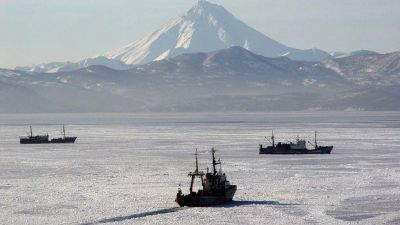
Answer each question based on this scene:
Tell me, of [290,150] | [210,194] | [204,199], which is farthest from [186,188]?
[290,150]

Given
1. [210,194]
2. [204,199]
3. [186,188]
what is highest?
[186,188]

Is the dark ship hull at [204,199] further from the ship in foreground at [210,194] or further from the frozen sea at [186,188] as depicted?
the frozen sea at [186,188]

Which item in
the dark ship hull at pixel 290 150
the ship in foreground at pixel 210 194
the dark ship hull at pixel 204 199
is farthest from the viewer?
the dark ship hull at pixel 290 150

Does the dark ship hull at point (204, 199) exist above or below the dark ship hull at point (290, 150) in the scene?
below

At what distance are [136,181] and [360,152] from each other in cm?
6585

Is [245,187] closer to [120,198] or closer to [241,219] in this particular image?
[120,198]

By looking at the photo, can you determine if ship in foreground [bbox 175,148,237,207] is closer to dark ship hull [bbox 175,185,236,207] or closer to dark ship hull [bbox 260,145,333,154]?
dark ship hull [bbox 175,185,236,207]

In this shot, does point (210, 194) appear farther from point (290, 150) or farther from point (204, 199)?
point (290, 150)

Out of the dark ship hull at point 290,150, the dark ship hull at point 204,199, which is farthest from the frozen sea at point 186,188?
the dark ship hull at point 290,150

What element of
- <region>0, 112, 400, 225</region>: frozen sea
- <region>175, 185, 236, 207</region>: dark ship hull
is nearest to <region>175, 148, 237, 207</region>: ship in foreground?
<region>175, 185, 236, 207</region>: dark ship hull

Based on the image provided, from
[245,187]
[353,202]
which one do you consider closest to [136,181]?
[245,187]

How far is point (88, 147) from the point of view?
19500 centimetres

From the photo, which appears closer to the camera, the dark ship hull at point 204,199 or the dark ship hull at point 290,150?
the dark ship hull at point 204,199

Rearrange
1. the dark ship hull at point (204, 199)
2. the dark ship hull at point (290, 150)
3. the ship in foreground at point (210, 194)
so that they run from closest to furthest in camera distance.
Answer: the ship in foreground at point (210, 194) < the dark ship hull at point (204, 199) < the dark ship hull at point (290, 150)
